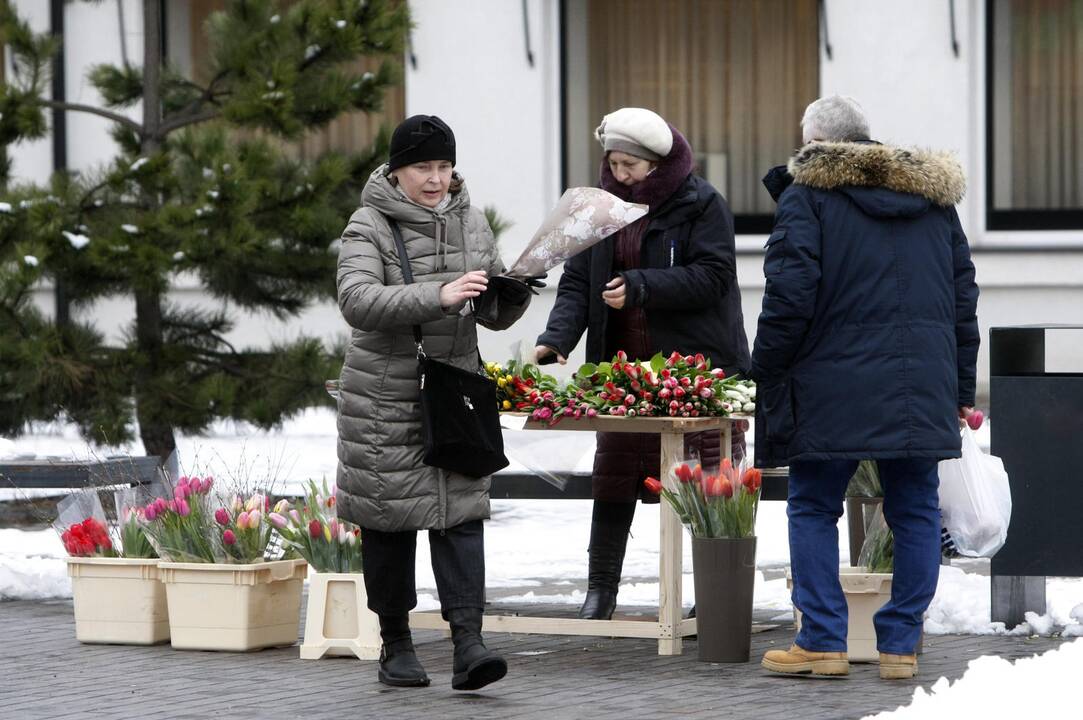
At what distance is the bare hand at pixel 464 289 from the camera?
5391 millimetres

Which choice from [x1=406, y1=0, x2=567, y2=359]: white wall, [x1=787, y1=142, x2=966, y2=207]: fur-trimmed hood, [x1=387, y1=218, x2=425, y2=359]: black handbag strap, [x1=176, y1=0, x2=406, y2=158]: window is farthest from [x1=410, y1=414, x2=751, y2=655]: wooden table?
[x1=176, y1=0, x2=406, y2=158]: window

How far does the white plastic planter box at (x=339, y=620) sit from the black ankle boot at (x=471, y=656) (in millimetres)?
795

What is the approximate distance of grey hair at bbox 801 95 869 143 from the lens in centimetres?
591

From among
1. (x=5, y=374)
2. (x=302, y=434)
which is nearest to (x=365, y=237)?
(x=5, y=374)

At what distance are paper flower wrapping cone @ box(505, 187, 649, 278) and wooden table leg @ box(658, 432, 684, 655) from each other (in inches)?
33.4

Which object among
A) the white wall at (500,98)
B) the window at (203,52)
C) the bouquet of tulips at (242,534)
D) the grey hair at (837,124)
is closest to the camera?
the grey hair at (837,124)

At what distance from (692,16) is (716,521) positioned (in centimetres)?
955

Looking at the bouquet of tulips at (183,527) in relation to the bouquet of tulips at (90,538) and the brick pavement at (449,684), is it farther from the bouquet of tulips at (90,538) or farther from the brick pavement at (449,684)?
the brick pavement at (449,684)

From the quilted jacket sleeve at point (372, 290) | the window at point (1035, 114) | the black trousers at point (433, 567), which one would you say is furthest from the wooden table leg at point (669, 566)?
the window at point (1035, 114)

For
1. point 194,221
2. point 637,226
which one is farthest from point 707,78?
point 637,226

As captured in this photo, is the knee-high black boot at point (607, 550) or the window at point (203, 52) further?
the window at point (203, 52)

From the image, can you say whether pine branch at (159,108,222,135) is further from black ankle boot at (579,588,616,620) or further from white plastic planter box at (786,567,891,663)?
white plastic planter box at (786,567,891,663)

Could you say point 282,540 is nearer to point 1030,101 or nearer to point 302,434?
point 302,434

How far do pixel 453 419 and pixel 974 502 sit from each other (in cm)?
177
